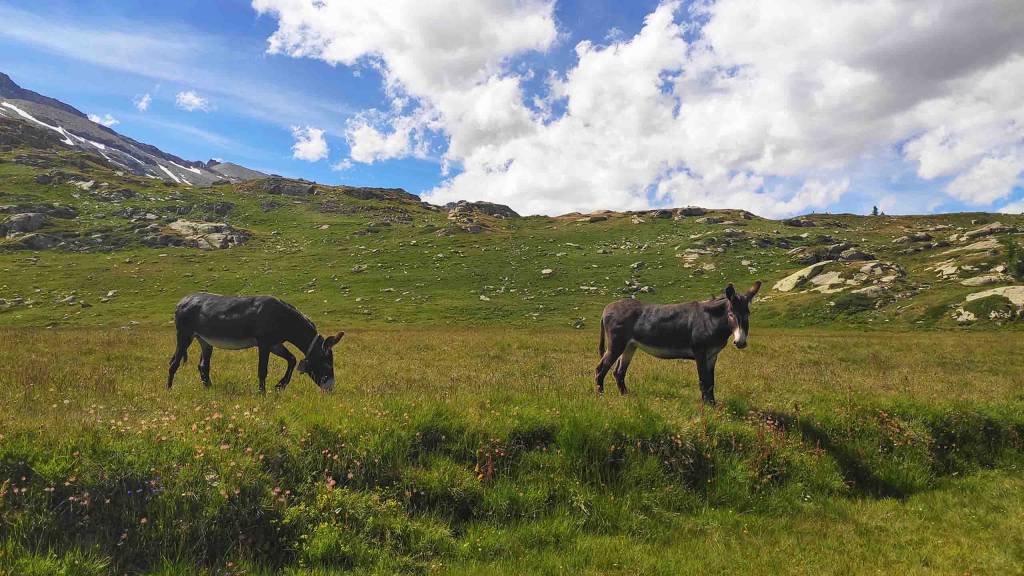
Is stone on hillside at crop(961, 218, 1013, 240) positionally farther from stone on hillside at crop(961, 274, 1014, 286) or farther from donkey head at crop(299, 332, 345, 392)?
donkey head at crop(299, 332, 345, 392)

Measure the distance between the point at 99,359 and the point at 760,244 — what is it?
78.6 m

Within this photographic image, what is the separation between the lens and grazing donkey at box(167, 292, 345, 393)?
12977 mm

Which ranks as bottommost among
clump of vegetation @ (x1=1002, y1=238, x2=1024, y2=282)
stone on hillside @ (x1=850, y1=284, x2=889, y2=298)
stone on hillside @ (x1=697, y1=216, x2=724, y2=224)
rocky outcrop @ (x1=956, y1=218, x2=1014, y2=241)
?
stone on hillside @ (x1=850, y1=284, x2=889, y2=298)

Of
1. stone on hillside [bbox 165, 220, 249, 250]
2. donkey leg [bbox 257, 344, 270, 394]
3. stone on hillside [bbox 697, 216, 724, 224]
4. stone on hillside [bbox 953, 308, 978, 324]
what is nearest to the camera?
donkey leg [bbox 257, 344, 270, 394]

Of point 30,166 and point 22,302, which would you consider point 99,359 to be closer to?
point 22,302

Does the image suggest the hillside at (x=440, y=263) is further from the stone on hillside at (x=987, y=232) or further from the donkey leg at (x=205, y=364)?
the donkey leg at (x=205, y=364)

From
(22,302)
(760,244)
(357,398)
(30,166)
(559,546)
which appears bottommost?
(22,302)

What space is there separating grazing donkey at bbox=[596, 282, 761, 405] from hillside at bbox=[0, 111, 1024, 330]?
32.0m

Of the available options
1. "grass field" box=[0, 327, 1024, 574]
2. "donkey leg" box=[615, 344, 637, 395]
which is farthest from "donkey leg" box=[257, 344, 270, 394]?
"donkey leg" box=[615, 344, 637, 395]

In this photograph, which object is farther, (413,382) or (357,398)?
(413,382)

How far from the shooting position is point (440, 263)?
70.4m

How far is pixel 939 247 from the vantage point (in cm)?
6762

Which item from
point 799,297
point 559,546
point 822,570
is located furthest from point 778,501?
point 799,297

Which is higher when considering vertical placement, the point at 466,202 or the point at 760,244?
the point at 466,202
